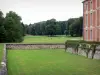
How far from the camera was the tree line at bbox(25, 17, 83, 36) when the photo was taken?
117 metres

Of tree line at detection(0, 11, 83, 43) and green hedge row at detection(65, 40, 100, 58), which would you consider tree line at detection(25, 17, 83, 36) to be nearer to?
tree line at detection(0, 11, 83, 43)

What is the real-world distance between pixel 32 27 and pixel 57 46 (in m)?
132

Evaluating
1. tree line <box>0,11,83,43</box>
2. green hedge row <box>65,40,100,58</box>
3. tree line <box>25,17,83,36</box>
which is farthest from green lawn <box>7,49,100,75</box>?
tree line <box>25,17,83,36</box>

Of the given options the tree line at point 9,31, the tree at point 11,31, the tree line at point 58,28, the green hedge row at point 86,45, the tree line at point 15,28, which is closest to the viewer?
the green hedge row at point 86,45

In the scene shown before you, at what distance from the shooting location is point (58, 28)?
14375 cm

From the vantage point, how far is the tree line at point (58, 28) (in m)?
117

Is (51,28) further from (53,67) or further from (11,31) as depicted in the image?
(53,67)

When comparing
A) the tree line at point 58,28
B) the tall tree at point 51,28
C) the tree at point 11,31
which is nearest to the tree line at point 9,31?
the tree at point 11,31

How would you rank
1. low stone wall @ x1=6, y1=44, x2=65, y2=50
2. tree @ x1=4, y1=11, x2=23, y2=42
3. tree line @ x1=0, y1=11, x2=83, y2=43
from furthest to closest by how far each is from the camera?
tree @ x1=4, y1=11, x2=23, y2=42 → tree line @ x1=0, y1=11, x2=83, y2=43 → low stone wall @ x1=6, y1=44, x2=65, y2=50

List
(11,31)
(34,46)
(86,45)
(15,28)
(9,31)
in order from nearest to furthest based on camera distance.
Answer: (86,45) → (34,46) → (9,31) → (11,31) → (15,28)

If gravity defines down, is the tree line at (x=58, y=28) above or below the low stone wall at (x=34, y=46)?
above

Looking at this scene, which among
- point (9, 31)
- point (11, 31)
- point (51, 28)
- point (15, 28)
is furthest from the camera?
point (51, 28)

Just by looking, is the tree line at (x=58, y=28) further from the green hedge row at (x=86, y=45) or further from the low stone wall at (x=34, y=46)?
the green hedge row at (x=86, y=45)

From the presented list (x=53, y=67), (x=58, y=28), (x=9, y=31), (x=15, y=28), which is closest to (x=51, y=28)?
(x=58, y=28)
